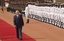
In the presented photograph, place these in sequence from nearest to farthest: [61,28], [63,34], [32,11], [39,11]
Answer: [63,34]
[61,28]
[39,11]
[32,11]

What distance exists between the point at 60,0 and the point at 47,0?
347cm

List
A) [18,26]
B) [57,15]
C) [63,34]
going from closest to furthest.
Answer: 1. [18,26]
2. [63,34]
3. [57,15]

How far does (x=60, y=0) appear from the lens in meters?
58.7

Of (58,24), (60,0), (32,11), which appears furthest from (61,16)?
(60,0)

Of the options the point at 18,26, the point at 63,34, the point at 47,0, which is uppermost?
the point at 18,26

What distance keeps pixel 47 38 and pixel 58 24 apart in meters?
5.75

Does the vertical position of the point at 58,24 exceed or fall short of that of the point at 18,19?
it falls short

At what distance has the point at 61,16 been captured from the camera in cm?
2033

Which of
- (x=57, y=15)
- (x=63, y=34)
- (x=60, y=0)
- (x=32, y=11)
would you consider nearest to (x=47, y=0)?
(x=60, y=0)

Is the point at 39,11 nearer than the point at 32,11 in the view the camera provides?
Yes

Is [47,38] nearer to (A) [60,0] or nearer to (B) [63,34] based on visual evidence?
(B) [63,34]

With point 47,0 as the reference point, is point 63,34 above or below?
above

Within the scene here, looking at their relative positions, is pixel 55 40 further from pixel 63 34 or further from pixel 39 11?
pixel 39 11

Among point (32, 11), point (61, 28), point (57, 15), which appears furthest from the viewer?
point (32, 11)
